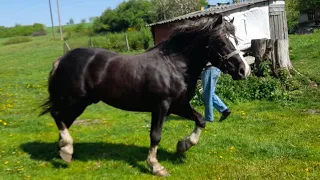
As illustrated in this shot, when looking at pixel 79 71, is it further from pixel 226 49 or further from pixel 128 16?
pixel 128 16

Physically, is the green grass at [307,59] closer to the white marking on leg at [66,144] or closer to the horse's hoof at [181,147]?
the horse's hoof at [181,147]

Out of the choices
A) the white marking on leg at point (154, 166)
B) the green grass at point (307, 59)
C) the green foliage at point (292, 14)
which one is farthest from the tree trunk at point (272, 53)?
the green foliage at point (292, 14)

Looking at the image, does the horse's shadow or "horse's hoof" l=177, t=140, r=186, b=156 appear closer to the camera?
"horse's hoof" l=177, t=140, r=186, b=156

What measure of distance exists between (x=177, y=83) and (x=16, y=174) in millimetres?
2842

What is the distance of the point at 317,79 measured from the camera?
10.7 meters

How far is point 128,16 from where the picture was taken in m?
58.1

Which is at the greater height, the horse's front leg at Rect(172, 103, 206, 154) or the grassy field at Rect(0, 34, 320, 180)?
the horse's front leg at Rect(172, 103, 206, 154)

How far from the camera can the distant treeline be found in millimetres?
75125

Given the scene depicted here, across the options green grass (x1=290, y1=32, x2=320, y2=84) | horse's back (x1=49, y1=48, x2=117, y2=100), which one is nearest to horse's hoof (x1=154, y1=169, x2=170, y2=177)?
horse's back (x1=49, y1=48, x2=117, y2=100)

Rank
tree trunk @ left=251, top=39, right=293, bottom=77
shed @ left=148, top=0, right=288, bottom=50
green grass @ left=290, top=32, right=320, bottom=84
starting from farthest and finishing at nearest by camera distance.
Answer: shed @ left=148, top=0, right=288, bottom=50 → green grass @ left=290, top=32, right=320, bottom=84 → tree trunk @ left=251, top=39, right=293, bottom=77

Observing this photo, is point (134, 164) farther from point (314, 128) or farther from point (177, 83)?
point (314, 128)

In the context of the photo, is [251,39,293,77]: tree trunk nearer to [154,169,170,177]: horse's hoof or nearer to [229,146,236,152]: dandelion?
[229,146,236,152]: dandelion

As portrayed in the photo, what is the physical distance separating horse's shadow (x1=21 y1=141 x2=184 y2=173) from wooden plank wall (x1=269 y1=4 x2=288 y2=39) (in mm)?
11861

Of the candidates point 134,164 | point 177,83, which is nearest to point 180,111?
point 177,83
